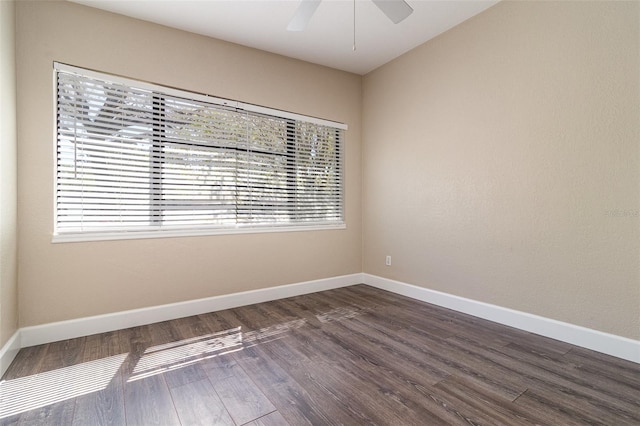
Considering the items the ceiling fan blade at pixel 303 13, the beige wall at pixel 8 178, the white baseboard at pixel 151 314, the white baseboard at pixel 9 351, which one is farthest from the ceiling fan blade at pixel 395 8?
the white baseboard at pixel 9 351

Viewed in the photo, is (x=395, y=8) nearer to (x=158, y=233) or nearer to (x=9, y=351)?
(x=158, y=233)

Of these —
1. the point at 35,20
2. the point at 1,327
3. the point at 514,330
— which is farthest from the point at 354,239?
the point at 35,20

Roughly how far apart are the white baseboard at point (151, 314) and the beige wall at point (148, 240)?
0.06m

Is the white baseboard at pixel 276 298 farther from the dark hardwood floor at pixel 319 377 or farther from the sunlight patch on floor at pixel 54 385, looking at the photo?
the sunlight patch on floor at pixel 54 385

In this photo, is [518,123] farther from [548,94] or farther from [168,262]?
[168,262]

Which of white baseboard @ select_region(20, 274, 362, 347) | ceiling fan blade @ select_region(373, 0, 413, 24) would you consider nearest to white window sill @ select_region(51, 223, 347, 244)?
white baseboard @ select_region(20, 274, 362, 347)

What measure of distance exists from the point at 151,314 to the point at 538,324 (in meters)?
3.38

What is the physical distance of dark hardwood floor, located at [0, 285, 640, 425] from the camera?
1.56 metres

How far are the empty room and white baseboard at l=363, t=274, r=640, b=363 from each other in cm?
1

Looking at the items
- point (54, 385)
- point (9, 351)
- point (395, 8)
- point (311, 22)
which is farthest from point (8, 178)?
point (395, 8)

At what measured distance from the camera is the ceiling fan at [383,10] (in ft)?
6.13

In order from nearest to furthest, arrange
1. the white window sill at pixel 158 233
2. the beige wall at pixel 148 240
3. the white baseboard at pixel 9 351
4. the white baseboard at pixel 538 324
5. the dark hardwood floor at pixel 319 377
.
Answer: the dark hardwood floor at pixel 319 377 → the white baseboard at pixel 9 351 → the white baseboard at pixel 538 324 → the beige wall at pixel 148 240 → the white window sill at pixel 158 233

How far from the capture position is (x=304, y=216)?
3830 millimetres

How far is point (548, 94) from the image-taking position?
2416mm
